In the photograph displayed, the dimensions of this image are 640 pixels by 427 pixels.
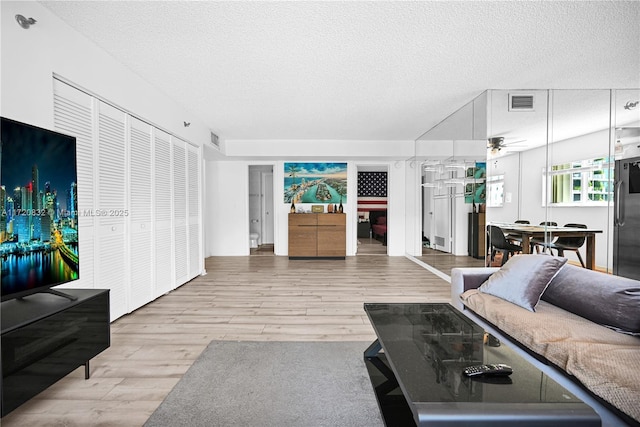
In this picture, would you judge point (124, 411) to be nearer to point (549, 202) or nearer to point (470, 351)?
point (470, 351)

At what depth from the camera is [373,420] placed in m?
1.70

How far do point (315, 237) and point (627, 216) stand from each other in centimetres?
506

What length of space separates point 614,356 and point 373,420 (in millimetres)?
1232

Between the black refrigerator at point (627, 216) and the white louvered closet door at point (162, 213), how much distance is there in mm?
5677

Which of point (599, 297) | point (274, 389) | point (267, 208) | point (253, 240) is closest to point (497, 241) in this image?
point (599, 297)

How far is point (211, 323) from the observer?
3.15m

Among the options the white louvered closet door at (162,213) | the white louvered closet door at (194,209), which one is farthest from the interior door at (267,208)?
the white louvered closet door at (162,213)

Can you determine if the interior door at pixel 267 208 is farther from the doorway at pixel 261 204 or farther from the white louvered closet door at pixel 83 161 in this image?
the white louvered closet door at pixel 83 161

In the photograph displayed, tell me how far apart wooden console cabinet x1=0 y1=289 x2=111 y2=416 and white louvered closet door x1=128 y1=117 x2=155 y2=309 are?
136 cm

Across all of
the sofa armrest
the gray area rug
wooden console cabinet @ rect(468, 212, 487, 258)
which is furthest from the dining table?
the gray area rug

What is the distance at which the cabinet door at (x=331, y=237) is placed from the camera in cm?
705

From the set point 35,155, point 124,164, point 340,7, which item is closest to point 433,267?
point 340,7

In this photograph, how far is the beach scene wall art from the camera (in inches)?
293

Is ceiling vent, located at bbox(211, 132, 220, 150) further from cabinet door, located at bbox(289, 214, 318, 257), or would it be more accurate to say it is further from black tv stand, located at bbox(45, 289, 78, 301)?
black tv stand, located at bbox(45, 289, 78, 301)
